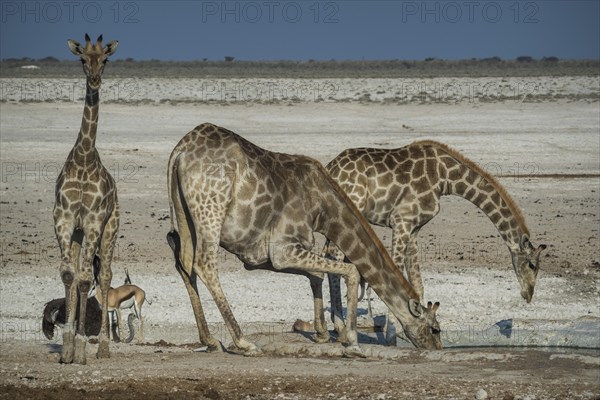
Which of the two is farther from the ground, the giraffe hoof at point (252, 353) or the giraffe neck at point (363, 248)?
the giraffe neck at point (363, 248)

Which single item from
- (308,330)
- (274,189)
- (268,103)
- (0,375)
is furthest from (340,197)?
(268,103)

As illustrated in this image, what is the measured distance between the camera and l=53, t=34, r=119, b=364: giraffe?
474 inches

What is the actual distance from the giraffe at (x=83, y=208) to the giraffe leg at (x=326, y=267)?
6.31 feet

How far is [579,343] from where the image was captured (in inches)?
526

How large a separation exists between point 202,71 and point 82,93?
32.3m

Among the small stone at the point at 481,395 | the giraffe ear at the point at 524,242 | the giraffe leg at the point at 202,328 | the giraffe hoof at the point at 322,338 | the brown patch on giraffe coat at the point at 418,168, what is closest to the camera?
the small stone at the point at 481,395

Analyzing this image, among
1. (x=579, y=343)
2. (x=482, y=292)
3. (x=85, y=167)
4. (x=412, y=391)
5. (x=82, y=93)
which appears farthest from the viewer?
(x=82, y=93)

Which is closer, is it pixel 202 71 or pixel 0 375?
pixel 0 375

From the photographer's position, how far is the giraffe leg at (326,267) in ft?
40.6

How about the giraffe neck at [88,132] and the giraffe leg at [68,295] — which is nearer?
the giraffe leg at [68,295]

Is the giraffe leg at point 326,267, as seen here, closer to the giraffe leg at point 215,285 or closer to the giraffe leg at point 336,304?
the giraffe leg at point 215,285

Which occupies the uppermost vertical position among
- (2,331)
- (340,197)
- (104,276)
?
(340,197)

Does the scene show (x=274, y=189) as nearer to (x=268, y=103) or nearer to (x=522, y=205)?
(x=522, y=205)

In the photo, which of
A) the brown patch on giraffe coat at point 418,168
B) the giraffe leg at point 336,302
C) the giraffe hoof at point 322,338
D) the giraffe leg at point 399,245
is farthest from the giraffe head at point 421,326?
the brown patch on giraffe coat at point 418,168
